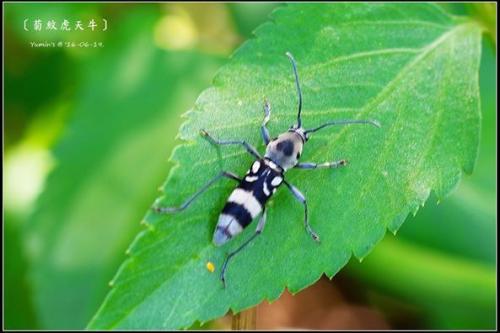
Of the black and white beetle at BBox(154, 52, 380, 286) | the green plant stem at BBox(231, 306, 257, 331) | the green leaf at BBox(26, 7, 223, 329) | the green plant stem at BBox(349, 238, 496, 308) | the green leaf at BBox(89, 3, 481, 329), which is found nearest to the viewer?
the green leaf at BBox(89, 3, 481, 329)

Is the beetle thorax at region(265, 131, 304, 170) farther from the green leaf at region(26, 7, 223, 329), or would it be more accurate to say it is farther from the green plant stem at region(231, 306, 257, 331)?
the green leaf at region(26, 7, 223, 329)

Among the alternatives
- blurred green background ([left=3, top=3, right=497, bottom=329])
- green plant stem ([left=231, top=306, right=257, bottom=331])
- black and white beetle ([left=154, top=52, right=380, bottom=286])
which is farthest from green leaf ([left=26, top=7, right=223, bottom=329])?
black and white beetle ([left=154, top=52, right=380, bottom=286])

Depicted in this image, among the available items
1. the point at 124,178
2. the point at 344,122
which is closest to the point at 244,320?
the point at 344,122

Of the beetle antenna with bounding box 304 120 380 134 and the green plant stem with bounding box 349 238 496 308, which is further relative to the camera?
the green plant stem with bounding box 349 238 496 308

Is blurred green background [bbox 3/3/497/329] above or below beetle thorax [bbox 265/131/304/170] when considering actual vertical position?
below

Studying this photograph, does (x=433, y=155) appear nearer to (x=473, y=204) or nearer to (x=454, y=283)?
(x=473, y=204)

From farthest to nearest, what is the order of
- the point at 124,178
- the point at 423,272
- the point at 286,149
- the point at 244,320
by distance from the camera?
the point at 423,272, the point at 124,178, the point at 244,320, the point at 286,149

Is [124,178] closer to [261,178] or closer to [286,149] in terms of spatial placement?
[261,178]
